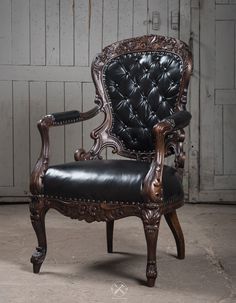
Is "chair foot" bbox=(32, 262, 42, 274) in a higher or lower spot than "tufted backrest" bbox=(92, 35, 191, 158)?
lower

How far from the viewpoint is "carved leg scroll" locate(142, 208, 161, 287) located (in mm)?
2752

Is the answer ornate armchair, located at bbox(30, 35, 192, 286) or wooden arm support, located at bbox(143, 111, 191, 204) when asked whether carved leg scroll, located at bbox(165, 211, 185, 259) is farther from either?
wooden arm support, located at bbox(143, 111, 191, 204)

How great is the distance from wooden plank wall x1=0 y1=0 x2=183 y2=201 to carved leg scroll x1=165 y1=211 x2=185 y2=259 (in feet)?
5.50

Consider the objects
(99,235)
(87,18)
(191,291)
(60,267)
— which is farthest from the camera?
(87,18)

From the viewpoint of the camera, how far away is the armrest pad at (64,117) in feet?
10.3

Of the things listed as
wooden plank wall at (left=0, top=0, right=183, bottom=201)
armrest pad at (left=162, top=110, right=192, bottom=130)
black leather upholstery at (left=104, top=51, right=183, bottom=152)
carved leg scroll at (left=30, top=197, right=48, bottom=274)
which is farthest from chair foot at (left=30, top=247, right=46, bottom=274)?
wooden plank wall at (left=0, top=0, right=183, bottom=201)

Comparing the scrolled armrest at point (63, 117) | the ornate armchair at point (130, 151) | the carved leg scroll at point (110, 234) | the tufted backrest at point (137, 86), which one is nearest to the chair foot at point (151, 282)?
the ornate armchair at point (130, 151)

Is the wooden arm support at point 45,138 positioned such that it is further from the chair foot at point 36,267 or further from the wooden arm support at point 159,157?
the wooden arm support at point 159,157

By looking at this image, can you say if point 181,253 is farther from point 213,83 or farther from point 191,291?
point 213,83

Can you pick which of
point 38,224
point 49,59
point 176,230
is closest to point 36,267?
point 38,224

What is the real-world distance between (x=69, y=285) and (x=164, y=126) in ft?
2.64

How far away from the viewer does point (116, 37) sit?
15.6ft

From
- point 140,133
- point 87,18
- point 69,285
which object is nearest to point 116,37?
point 87,18

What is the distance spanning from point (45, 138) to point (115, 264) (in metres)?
0.71
